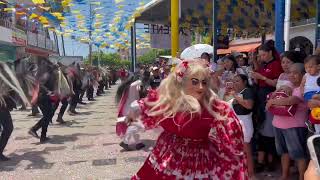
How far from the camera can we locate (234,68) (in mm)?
6535

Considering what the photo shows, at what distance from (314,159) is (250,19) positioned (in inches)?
541

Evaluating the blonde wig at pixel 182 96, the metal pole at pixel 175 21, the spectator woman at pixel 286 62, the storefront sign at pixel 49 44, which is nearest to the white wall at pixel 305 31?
the metal pole at pixel 175 21

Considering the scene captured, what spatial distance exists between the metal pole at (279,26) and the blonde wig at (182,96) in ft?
12.4

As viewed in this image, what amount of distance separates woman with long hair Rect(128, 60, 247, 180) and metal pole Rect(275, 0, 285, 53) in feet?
12.5

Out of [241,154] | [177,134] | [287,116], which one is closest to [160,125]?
[177,134]

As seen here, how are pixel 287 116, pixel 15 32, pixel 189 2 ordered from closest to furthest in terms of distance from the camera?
pixel 287 116 < pixel 189 2 < pixel 15 32

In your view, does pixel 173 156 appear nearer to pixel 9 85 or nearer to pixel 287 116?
→ pixel 287 116

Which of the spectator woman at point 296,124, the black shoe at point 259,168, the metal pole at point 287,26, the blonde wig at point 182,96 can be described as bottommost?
the black shoe at point 259,168

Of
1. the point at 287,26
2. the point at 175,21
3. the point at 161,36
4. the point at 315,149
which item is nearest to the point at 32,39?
the point at 161,36

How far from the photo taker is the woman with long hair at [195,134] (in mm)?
2959

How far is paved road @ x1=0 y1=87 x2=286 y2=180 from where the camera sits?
6.29 metres

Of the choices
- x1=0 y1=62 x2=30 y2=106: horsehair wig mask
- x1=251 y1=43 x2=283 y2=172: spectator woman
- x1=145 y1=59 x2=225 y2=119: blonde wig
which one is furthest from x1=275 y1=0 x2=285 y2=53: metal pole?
x1=0 y1=62 x2=30 y2=106: horsehair wig mask

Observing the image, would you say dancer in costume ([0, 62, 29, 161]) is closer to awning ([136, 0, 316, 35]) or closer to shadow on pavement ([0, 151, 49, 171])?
shadow on pavement ([0, 151, 49, 171])

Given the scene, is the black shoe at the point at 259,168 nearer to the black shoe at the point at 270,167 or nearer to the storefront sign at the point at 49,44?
the black shoe at the point at 270,167
